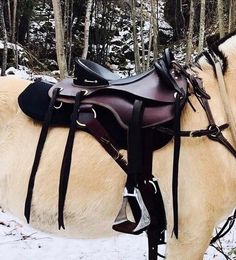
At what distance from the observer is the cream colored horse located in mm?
1927

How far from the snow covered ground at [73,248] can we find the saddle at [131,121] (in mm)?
1986

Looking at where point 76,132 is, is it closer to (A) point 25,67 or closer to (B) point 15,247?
(B) point 15,247

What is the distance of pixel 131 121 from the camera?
197cm

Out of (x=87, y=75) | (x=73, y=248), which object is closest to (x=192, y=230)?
(x=87, y=75)

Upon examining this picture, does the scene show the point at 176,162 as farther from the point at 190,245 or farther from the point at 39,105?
the point at 39,105

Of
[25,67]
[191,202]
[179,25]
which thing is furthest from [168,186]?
[179,25]

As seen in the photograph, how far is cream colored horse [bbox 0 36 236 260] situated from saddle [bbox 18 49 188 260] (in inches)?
1.8

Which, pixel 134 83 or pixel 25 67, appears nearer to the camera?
pixel 134 83

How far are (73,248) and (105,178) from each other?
2.41 meters

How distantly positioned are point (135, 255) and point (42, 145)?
92.0 inches

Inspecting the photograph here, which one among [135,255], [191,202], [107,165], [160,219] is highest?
[107,165]

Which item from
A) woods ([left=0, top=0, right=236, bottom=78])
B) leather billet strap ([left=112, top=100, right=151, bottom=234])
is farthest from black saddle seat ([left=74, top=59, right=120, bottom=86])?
woods ([left=0, top=0, right=236, bottom=78])

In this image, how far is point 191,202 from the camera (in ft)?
6.33

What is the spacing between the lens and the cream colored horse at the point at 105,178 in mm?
1927
